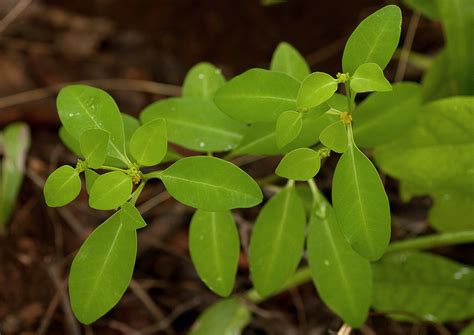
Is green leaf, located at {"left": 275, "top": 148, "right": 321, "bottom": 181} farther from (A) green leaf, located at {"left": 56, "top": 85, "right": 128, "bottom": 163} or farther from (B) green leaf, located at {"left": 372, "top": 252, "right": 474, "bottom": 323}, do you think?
(B) green leaf, located at {"left": 372, "top": 252, "right": 474, "bottom": 323}

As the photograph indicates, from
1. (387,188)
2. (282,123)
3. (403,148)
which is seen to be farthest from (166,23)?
(282,123)

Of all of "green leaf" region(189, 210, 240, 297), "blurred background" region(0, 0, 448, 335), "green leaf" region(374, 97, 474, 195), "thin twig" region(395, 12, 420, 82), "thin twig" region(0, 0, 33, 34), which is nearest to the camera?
"green leaf" region(189, 210, 240, 297)

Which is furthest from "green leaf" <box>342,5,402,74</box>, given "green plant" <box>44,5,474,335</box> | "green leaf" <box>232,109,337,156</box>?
"green leaf" <box>232,109,337,156</box>

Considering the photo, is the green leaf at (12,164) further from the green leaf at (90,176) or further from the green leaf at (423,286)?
the green leaf at (423,286)

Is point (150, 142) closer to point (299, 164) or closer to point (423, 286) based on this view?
point (299, 164)

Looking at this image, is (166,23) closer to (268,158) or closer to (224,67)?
(224,67)

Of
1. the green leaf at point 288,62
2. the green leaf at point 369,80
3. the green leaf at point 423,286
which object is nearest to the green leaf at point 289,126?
the green leaf at point 369,80

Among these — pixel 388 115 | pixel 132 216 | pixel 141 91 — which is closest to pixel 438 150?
pixel 388 115
